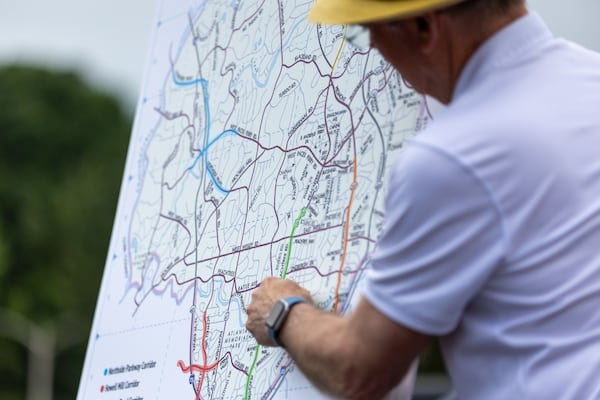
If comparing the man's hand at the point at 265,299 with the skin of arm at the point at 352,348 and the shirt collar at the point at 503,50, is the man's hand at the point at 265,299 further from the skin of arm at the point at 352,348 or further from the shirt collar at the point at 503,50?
the shirt collar at the point at 503,50

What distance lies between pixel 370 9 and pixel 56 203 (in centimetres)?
4788

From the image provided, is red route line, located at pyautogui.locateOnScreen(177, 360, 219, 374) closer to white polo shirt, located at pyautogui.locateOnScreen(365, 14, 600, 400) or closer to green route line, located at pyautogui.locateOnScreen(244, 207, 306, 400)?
green route line, located at pyautogui.locateOnScreen(244, 207, 306, 400)

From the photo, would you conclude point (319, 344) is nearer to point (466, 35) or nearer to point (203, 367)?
point (466, 35)

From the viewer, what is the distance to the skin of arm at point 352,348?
2631 millimetres

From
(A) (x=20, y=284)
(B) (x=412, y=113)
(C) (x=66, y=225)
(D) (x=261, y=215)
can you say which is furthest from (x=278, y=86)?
(A) (x=20, y=284)

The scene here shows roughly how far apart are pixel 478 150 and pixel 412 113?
0.60 m

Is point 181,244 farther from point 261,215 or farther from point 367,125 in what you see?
point 367,125

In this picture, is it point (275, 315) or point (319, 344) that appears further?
point (275, 315)

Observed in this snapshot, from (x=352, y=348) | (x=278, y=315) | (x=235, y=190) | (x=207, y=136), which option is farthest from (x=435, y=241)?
(x=207, y=136)

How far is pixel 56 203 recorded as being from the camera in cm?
4978

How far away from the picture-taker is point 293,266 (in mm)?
3359

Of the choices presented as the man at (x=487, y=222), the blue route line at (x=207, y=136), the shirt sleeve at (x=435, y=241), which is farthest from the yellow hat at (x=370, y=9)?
the blue route line at (x=207, y=136)

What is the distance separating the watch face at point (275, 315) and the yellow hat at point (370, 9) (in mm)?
627

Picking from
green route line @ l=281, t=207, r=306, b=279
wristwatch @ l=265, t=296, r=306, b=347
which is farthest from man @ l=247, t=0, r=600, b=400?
green route line @ l=281, t=207, r=306, b=279
